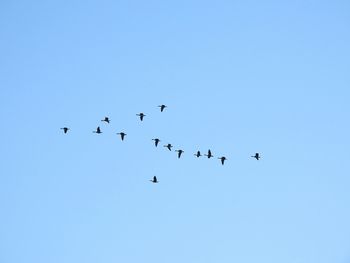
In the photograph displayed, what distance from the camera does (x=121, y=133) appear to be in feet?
506

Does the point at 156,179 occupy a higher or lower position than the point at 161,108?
lower

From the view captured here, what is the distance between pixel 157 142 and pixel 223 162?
38.1 feet

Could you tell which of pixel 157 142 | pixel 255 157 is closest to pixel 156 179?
pixel 157 142

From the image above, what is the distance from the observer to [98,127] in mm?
149875

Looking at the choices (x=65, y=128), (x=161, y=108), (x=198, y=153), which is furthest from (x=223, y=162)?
(x=65, y=128)

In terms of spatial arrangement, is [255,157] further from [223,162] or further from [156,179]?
[156,179]

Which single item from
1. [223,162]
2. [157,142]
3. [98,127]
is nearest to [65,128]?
[98,127]

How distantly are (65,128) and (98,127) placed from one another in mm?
5685

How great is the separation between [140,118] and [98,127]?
23.4 feet

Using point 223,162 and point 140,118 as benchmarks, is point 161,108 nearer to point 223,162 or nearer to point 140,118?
point 140,118

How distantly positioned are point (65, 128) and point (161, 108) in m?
16.3

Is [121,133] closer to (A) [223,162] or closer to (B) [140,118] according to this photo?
(B) [140,118]

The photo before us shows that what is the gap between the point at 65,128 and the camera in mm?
151000

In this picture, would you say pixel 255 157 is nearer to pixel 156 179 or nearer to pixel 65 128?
pixel 156 179
